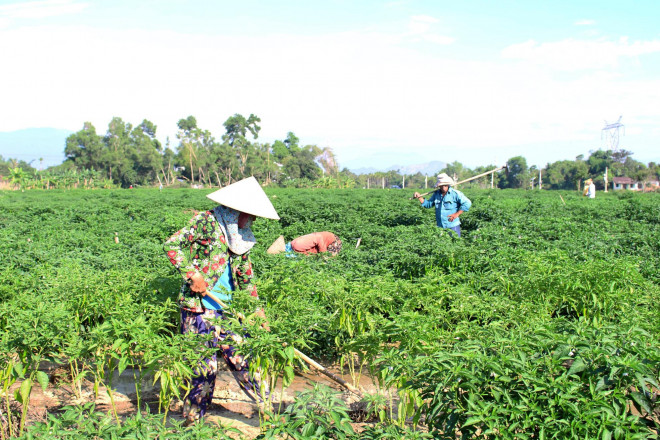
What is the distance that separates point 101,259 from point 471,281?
4406 mm

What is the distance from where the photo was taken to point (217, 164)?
5281 cm

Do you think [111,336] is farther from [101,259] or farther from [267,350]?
[101,259]

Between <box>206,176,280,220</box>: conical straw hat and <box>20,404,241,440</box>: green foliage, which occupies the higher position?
<box>206,176,280,220</box>: conical straw hat

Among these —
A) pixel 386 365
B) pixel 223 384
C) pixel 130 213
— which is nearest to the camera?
pixel 386 365

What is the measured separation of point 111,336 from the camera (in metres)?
3.55

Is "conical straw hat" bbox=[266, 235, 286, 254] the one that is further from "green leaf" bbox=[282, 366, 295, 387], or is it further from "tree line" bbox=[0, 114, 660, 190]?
"tree line" bbox=[0, 114, 660, 190]

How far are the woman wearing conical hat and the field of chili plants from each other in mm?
211

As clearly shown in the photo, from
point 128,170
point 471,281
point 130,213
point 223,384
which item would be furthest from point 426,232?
point 128,170

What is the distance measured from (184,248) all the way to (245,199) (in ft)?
1.78

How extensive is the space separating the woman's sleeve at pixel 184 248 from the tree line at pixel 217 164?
4337cm

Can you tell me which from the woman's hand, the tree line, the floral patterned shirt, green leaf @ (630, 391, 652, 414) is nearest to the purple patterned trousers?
the floral patterned shirt

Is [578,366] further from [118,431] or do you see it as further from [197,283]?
[197,283]

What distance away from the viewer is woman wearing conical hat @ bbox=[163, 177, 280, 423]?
3699 mm

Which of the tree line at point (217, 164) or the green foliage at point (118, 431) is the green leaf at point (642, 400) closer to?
the green foliage at point (118, 431)
